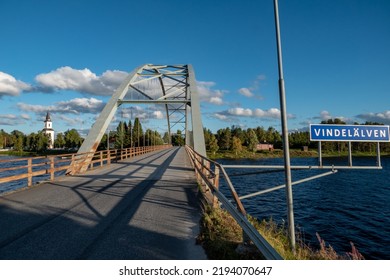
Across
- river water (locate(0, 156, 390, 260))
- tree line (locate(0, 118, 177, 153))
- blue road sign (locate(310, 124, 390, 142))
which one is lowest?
river water (locate(0, 156, 390, 260))

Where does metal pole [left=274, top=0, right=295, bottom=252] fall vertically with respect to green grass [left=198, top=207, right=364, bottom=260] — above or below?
above

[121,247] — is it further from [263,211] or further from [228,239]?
[263,211]

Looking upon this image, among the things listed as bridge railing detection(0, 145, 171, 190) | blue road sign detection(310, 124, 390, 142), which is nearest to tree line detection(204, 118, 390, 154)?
bridge railing detection(0, 145, 171, 190)

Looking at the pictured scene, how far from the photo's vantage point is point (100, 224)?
552 cm

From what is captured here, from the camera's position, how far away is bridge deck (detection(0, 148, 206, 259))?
13.6 ft

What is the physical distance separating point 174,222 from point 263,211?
40.9ft

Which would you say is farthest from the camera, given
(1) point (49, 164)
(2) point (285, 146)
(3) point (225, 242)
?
(1) point (49, 164)

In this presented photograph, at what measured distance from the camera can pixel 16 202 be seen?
7613 mm

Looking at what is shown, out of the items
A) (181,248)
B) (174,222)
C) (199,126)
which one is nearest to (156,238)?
(181,248)

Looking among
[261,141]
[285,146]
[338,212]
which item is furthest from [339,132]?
[261,141]

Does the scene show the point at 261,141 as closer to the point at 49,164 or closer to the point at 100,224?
the point at 49,164

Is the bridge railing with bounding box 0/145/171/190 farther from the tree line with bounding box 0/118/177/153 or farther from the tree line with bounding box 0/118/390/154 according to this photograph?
the tree line with bounding box 0/118/177/153

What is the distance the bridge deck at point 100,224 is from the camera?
4141 millimetres

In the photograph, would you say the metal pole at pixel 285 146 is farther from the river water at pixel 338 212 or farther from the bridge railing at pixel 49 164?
the river water at pixel 338 212
